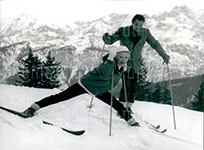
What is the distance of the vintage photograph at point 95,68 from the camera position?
6.02ft

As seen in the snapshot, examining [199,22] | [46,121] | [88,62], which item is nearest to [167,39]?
[199,22]

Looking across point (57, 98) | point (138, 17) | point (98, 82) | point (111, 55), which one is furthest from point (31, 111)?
point (138, 17)

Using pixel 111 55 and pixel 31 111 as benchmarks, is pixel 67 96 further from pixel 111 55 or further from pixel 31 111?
pixel 111 55

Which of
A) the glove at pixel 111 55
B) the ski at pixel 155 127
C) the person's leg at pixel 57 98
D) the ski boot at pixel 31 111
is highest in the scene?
the glove at pixel 111 55

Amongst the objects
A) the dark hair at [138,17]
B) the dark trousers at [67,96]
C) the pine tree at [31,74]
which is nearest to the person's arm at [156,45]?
the dark hair at [138,17]

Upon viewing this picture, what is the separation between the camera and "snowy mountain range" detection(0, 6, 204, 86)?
7.26 feet

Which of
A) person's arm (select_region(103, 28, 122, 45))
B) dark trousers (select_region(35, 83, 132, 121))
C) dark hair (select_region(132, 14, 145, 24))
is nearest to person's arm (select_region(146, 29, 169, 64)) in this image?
dark hair (select_region(132, 14, 145, 24))

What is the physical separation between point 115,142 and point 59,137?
Result: 1.35ft

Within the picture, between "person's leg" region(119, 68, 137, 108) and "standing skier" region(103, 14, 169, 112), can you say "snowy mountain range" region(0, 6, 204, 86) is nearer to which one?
"standing skier" region(103, 14, 169, 112)

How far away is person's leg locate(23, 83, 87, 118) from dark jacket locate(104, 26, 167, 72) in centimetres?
55

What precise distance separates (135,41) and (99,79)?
0.58 metres

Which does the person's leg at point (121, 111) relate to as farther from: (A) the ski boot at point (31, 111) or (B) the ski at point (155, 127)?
(A) the ski boot at point (31, 111)

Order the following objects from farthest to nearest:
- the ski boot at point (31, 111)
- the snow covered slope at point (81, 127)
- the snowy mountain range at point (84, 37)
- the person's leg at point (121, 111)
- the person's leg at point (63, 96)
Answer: the snowy mountain range at point (84, 37) → the person's leg at point (121, 111) → the person's leg at point (63, 96) → the ski boot at point (31, 111) → the snow covered slope at point (81, 127)

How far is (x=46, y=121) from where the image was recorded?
1.85 metres
